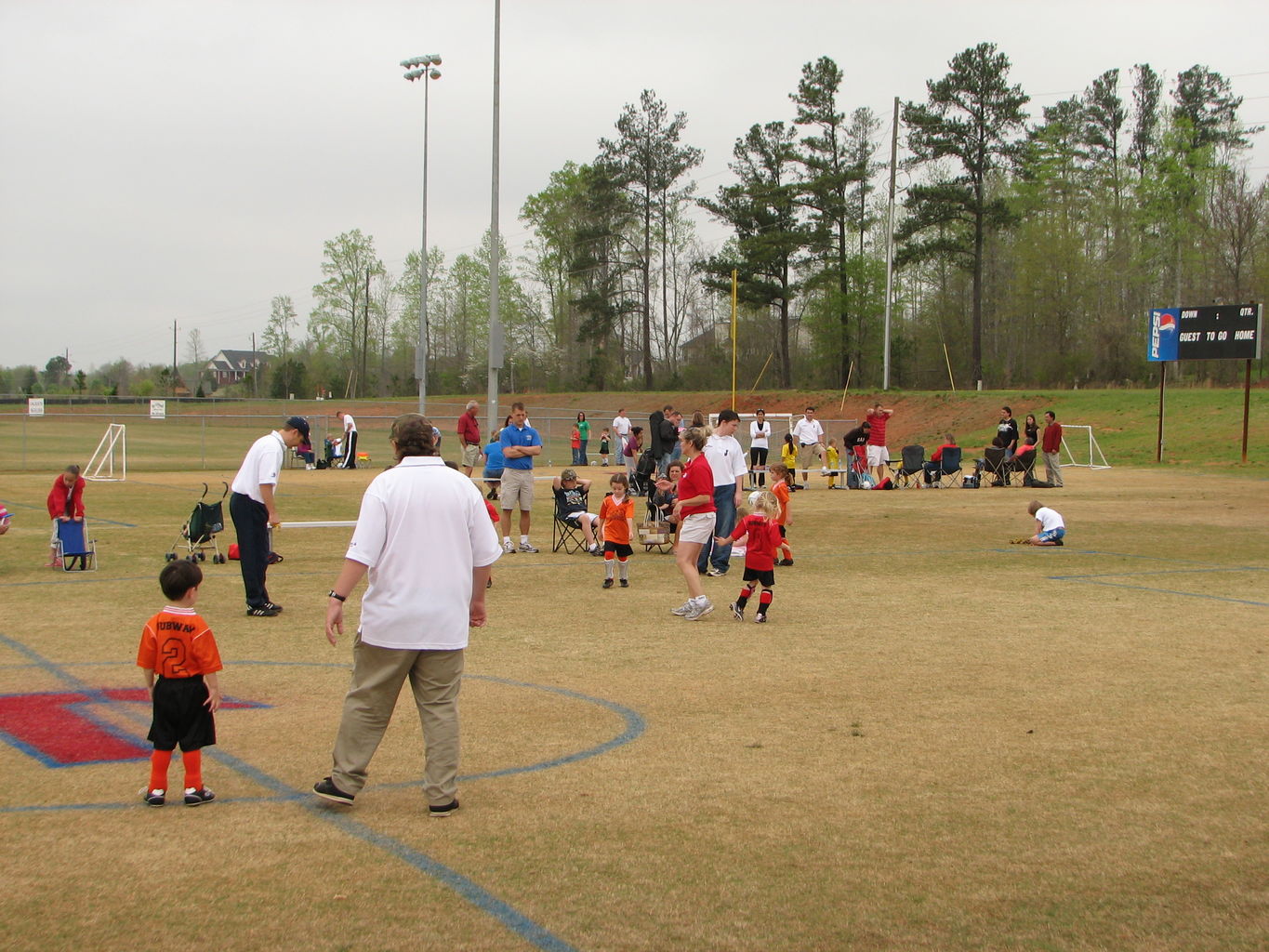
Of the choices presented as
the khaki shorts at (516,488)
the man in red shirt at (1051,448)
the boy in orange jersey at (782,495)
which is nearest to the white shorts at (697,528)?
the boy in orange jersey at (782,495)

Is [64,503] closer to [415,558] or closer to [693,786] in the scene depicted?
[415,558]

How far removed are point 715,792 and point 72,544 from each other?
430 inches

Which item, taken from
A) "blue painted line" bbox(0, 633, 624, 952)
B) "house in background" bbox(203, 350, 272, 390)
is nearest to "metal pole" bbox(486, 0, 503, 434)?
"blue painted line" bbox(0, 633, 624, 952)

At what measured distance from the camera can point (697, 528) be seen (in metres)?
11.4

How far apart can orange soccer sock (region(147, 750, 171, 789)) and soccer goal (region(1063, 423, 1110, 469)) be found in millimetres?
34790

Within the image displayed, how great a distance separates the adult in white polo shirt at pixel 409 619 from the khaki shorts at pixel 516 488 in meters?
10.0

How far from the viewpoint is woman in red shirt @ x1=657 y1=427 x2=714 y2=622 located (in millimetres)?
11086

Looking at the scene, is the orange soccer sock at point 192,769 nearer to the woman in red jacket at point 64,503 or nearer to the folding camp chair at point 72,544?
the folding camp chair at point 72,544

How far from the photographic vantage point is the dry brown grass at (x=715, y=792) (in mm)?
4234

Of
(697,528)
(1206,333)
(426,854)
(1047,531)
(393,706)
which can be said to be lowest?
(426,854)

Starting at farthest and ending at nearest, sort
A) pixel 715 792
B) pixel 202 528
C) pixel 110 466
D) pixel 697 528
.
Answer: pixel 110 466
pixel 202 528
pixel 697 528
pixel 715 792

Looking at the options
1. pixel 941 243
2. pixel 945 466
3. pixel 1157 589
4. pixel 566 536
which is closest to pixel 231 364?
pixel 941 243

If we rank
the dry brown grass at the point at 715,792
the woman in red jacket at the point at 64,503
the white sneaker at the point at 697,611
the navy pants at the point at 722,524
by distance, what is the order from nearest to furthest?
1. the dry brown grass at the point at 715,792
2. the white sneaker at the point at 697,611
3. the woman in red jacket at the point at 64,503
4. the navy pants at the point at 722,524

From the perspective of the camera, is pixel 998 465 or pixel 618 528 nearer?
pixel 618 528
